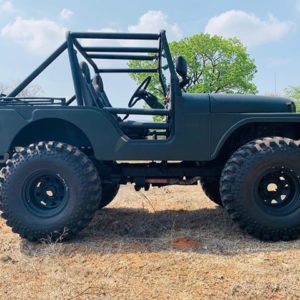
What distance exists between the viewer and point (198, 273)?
11.5ft

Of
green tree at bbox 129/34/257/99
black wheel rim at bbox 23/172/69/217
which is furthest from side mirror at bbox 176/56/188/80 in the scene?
green tree at bbox 129/34/257/99

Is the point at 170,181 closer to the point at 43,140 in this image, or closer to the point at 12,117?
the point at 43,140

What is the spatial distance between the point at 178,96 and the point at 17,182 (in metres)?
1.93

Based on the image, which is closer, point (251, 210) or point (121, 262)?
point (121, 262)

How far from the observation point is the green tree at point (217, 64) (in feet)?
98.9

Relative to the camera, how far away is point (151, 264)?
12.2 ft

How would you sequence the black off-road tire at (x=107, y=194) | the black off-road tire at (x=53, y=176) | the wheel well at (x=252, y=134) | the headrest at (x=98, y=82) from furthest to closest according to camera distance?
the black off-road tire at (x=107, y=194) < the headrest at (x=98, y=82) < the wheel well at (x=252, y=134) < the black off-road tire at (x=53, y=176)

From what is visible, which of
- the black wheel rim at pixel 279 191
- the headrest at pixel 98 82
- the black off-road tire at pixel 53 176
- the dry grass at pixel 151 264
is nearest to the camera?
the dry grass at pixel 151 264

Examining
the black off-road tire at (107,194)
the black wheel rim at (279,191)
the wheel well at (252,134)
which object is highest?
the wheel well at (252,134)

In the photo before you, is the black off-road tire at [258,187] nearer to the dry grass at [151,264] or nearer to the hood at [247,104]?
the dry grass at [151,264]

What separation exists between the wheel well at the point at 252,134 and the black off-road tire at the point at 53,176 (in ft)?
→ 5.20

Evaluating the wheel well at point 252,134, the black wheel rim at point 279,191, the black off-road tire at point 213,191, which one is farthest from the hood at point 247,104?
the black off-road tire at point 213,191

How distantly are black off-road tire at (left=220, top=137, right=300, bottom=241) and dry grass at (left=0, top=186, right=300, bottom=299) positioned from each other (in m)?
0.18

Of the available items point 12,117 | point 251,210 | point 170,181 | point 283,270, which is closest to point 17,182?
point 12,117
